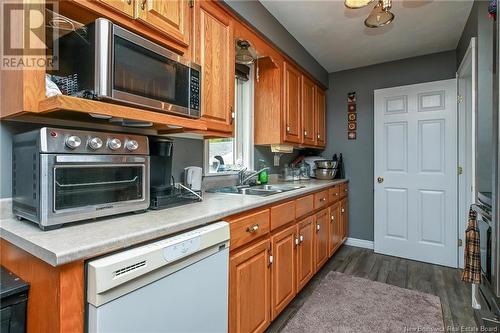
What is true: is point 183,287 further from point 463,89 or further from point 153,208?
point 463,89

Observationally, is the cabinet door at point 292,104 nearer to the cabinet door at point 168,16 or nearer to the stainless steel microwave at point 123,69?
the cabinet door at point 168,16

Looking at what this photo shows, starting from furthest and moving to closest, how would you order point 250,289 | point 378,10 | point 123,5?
point 378,10
point 250,289
point 123,5

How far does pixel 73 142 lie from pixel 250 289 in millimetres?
1145

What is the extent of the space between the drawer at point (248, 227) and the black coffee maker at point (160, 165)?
40 centimetres

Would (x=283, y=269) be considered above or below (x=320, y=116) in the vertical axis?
below

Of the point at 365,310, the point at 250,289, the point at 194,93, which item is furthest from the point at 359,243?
the point at 194,93

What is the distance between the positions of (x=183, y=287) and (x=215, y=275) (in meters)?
0.19

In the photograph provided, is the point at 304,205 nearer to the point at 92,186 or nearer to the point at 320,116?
the point at 92,186

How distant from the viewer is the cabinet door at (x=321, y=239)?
2.39m

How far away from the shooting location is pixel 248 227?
4.68 feet

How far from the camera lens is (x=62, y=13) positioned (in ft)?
3.58

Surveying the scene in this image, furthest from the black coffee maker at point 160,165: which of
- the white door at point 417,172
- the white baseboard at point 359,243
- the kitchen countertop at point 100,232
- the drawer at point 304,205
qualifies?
the white baseboard at point 359,243

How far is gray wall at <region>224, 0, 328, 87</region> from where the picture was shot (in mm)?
1887

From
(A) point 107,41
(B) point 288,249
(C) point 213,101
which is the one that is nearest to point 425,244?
(B) point 288,249
